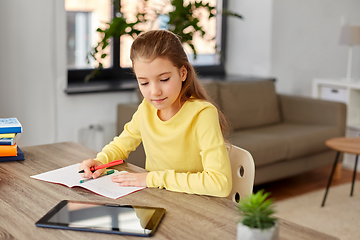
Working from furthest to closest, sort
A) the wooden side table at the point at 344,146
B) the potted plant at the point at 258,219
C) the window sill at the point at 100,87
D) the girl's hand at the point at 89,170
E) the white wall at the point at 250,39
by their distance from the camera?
the white wall at the point at 250,39 < the window sill at the point at 100,87 < the wooden side table at the point at 344,146 < the girl's hand at the point at 89,170 < the potted plant at the point at 258,219

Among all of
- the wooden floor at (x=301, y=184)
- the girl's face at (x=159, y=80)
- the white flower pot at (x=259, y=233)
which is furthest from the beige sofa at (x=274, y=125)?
the white flower pot at (x=259, y=233)

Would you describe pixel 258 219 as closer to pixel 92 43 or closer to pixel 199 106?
pixel 199 106

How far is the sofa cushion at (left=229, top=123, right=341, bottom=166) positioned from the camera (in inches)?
108

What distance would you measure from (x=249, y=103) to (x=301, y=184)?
719mm

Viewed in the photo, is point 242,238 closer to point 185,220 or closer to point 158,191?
point 185,220

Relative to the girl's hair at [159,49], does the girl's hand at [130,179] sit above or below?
below

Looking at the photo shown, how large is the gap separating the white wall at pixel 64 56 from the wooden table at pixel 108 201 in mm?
1411

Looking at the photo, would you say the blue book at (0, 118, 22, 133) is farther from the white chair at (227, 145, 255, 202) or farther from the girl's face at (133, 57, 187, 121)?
the white chair at (227, 145, 255, 202)

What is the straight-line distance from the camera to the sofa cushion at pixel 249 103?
3.20 meters

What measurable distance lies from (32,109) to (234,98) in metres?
1.45

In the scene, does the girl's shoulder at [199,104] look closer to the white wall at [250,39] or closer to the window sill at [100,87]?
the window sill at [100,87]

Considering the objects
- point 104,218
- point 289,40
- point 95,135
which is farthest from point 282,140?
point 104,218

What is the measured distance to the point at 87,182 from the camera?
1.23 meters

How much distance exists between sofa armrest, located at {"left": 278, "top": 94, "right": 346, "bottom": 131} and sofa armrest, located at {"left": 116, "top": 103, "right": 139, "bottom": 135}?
1355mm
